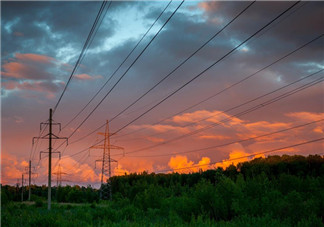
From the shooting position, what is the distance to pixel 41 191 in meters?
140

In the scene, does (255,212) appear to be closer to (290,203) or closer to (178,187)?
(290,203)

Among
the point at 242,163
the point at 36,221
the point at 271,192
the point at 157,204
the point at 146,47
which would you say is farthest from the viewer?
the point at 242,163

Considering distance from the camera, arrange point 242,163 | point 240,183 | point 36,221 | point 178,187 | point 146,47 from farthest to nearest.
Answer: point 242,163, point 178,187, point 240,183, point 36,221, point 146,47

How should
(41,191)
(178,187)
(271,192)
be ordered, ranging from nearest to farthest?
(271,192), (178,187), (41,191)

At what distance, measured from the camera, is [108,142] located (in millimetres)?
69500

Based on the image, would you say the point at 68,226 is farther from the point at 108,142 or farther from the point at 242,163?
the point at 242,163

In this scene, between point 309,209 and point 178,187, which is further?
point 178,187

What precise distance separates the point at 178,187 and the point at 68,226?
1731 inches

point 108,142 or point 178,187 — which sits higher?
point 108,142

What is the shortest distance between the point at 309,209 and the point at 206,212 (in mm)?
7520

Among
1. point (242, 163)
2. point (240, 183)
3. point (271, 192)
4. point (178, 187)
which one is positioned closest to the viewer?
point (271, 192)

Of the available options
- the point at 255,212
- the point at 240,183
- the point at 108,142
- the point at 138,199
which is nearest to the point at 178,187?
the point at 108,142

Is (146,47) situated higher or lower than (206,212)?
higher

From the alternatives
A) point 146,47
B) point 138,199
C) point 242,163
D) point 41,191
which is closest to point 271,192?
point 146,47
